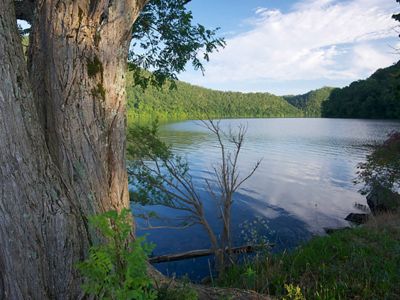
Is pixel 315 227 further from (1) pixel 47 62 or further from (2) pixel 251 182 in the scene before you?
(1) pixel 47 62

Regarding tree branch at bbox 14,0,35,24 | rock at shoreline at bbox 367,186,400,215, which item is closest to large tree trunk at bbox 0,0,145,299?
tree branch at bbox 14,0,35,24

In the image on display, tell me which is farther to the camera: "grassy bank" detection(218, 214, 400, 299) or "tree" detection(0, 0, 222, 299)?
"grassy bank" detection(218, 214, 400, 299)

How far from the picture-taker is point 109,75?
3.72 metres

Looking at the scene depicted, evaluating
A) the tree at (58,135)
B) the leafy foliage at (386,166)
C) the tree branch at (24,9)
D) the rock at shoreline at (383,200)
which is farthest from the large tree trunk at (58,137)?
the leafy foliage at (386,166)

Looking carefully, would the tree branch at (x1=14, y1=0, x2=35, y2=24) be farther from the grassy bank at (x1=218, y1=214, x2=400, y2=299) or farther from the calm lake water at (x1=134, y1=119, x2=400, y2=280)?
the calm lake water at (x1=134, y1=119, x2=400, y2=280)

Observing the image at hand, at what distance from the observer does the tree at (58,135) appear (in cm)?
275

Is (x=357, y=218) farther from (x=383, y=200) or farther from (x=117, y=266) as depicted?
(x=117, y=266)

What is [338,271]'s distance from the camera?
663 cm

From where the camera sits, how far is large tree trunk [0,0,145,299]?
9.02 ft

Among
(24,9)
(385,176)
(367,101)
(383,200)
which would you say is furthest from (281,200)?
(367,101)

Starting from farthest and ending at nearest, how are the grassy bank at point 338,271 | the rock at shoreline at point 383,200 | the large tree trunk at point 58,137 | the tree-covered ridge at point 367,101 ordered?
1. the tree-covered ridge at point 367,101
2. the rock at shoreline at point 383,200
3. the grassy bank at point 338,271
4. the large tree trunk at point 58,137

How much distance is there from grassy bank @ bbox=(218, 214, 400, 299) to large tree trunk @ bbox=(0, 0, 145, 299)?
2934 millimetres

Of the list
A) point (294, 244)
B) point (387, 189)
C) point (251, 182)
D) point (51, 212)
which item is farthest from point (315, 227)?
point (51, 212)

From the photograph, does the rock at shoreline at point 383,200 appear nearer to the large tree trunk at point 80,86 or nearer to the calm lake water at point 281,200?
the calm lake water at point 281,200
